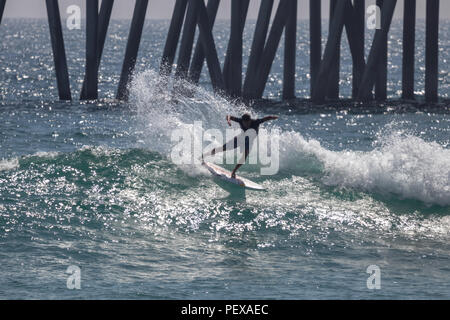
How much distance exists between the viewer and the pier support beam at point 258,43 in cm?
2361

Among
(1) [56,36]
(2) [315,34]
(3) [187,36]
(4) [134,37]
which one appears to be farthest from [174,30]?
(2) [315,34]

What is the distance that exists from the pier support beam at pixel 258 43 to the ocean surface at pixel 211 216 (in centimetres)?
237

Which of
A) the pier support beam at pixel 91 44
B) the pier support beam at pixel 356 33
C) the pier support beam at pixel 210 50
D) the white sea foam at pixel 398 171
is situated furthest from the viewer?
the pier support beam at pixel 356 33

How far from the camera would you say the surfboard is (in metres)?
14.7

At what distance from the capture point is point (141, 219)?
42.6 feet

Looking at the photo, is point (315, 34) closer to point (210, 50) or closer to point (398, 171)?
point (210, 50)

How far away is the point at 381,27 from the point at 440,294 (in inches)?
604

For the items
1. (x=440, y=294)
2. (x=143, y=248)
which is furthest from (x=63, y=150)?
(x=440, y=294)

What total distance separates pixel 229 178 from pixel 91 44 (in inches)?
416

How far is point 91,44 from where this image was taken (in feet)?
78.7

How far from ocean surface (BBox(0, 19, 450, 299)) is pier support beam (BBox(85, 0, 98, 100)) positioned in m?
2.64

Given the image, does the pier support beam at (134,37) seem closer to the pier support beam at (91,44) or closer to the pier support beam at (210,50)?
the pier support beam at (91,44)

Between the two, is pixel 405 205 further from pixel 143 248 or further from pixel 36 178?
pixel 36 178

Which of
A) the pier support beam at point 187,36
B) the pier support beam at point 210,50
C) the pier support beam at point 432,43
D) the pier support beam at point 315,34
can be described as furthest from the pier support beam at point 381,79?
the pier support beam at point 187,36
